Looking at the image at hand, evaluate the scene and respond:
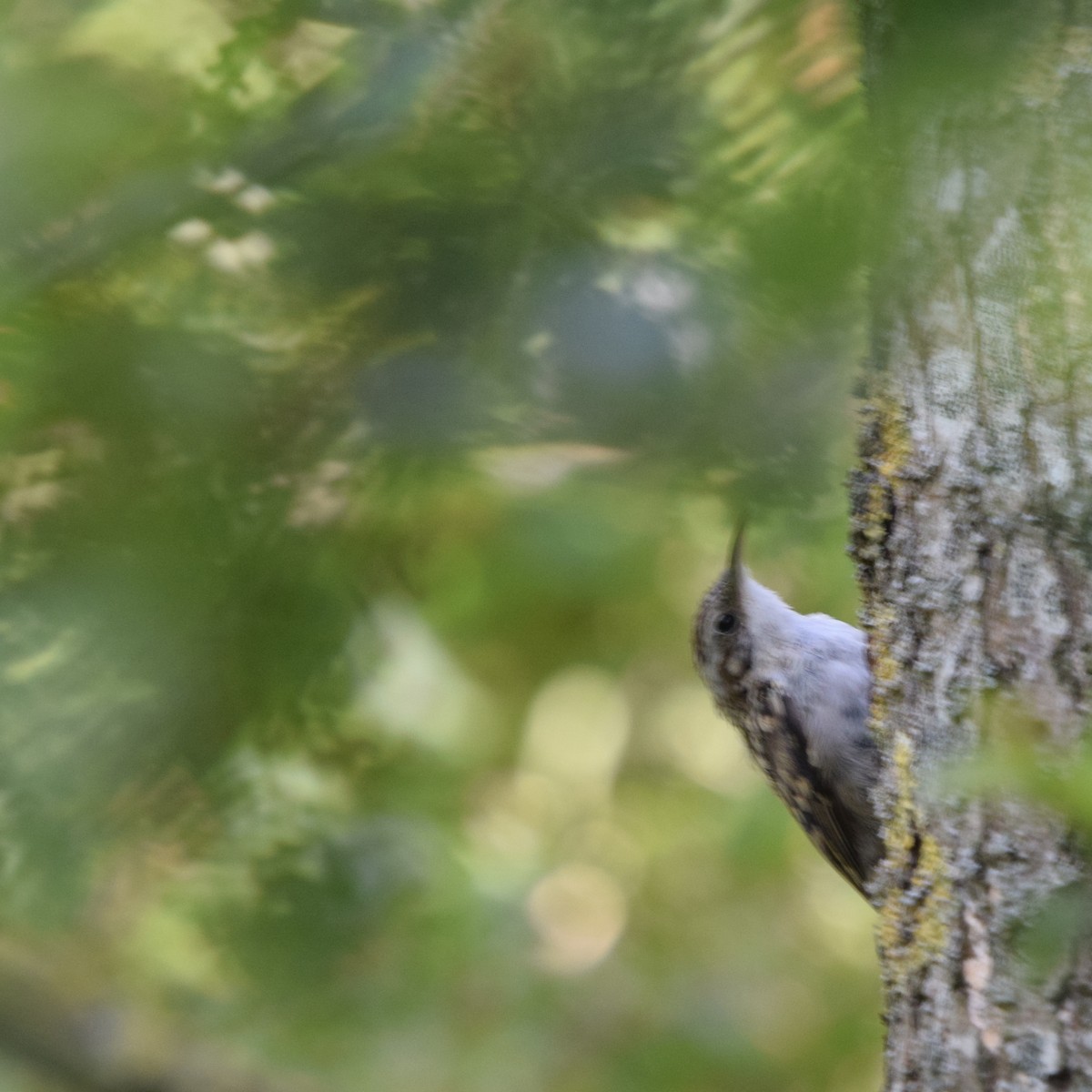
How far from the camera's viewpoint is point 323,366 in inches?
36.1

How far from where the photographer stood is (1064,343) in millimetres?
1536

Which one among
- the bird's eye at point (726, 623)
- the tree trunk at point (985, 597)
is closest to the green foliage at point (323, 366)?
the tree trunk at point (985, 597)

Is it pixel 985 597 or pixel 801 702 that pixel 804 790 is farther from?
pixel 985 597

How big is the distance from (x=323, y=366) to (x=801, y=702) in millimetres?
3082

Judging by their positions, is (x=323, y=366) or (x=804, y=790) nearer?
(x=323, y=366)

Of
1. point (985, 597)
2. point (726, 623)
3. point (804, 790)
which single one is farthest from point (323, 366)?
point (726, 623)

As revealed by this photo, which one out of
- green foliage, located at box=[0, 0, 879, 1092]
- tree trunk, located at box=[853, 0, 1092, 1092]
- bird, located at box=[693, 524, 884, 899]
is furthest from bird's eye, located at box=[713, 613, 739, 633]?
green foliage, located at box=[0, 0, 879, 1092]

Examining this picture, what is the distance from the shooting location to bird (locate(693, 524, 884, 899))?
3.54 meters

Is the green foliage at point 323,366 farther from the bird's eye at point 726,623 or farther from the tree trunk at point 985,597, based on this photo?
the bird's eye at point 726,623

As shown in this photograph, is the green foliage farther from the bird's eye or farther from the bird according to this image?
the bird's eye

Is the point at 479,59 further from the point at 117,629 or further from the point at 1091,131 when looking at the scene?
the point at 1091,131

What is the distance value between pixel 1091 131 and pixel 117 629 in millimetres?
1085

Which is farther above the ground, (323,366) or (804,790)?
(323,366)

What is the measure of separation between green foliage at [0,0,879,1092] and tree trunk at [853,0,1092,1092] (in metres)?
0.31
